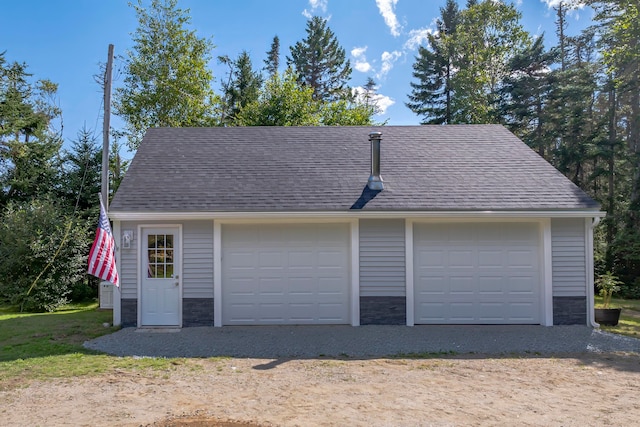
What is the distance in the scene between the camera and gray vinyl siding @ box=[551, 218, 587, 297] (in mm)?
8828

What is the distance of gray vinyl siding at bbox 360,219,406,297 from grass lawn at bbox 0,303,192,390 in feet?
13.6

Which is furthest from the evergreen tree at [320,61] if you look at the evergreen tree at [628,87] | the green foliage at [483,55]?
the evergreen tree at [628,87]

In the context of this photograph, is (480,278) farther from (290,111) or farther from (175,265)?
(290,111)

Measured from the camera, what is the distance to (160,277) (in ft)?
29.2

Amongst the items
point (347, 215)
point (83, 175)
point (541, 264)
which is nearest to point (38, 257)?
point (83, 175)

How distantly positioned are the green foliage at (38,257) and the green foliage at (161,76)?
9.38 meters

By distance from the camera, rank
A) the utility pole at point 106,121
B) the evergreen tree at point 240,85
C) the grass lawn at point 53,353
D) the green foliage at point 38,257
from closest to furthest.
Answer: the grass lawn at point 53,353 → the utility pole at point 106,121 → the green foliage at point 38,257 → the evergreen tree at point 240,85

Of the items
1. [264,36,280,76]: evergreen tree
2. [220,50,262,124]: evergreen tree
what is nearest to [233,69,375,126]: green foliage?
[220,50,262,124]: evergreen tree

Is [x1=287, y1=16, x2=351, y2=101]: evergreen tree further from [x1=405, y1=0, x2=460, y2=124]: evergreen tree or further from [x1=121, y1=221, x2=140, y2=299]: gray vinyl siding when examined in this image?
[x1=121, y1=221, x2=140, y2=299]: gray vinyl siding

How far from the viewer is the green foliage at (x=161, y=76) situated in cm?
2100

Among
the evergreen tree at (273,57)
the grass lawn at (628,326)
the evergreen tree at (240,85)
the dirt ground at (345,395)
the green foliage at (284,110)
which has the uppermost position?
the evergreen tree at (273,57)

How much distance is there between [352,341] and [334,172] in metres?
4.05

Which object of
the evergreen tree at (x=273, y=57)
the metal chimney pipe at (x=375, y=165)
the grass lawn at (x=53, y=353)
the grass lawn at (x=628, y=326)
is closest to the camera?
the grass lawn at (x=53, y=353)

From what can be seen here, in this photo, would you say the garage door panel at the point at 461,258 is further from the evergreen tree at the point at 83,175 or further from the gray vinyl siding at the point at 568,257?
the evergreen tree at the point at 83,175
